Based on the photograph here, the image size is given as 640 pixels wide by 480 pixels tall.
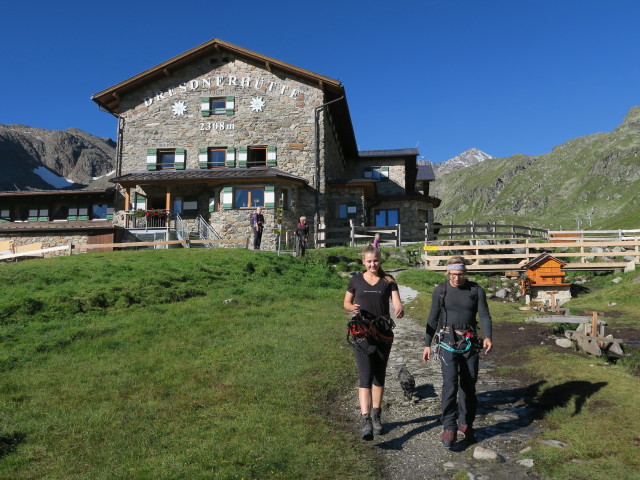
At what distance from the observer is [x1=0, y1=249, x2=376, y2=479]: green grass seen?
5.10 metres

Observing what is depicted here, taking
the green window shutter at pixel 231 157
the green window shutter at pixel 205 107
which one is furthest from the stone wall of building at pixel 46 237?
the green window shutter at pixel 205 107

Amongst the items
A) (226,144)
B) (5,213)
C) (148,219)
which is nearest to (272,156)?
(226,144)

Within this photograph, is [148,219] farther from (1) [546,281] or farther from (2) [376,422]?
(2) [376,422]

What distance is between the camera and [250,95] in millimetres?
31500

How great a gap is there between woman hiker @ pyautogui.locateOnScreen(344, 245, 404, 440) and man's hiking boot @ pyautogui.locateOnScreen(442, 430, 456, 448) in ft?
2.36

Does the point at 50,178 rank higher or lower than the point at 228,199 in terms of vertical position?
higher

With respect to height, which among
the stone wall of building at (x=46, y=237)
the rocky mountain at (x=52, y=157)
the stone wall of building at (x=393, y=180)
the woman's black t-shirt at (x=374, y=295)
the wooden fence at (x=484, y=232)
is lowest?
the woman's black t-shirt at (x=374, y=295)

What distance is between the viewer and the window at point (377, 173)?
40625 mm

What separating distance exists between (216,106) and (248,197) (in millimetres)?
7161

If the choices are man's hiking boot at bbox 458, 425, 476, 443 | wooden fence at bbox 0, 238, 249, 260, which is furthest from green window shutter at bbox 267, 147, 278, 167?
man's hiking boot at bbox 458, 425, 476, 443

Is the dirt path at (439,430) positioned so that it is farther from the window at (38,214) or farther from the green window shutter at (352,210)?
the window at (38,214)

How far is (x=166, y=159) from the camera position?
31.7m

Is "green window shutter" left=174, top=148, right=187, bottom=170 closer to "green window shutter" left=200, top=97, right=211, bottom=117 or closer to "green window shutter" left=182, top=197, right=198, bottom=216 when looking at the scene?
"green window shutter" left=182, top=197, right=198, bottom=216

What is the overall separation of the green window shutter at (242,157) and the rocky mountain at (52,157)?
412ft
